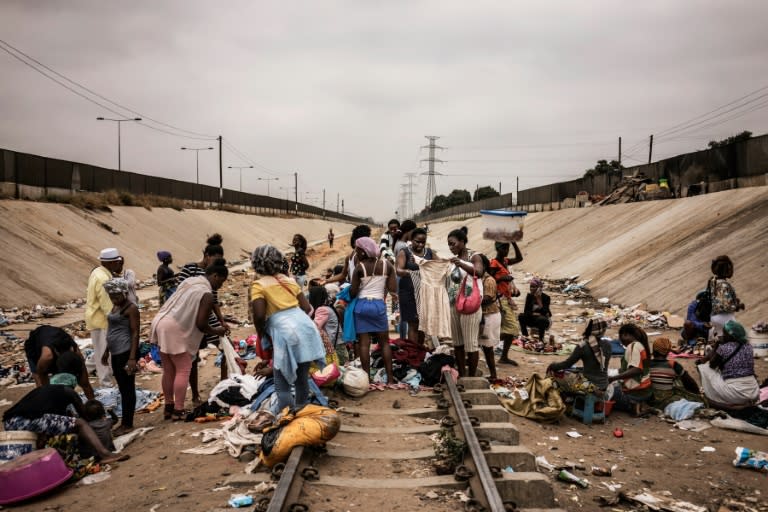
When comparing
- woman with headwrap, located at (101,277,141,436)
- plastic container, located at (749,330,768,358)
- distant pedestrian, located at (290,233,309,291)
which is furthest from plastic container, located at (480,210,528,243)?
woman with headwrap, located at (101,277,141,436)

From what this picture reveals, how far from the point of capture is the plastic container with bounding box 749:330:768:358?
27.7 ft

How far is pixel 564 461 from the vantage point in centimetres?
532

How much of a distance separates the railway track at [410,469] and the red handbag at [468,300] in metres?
1.03

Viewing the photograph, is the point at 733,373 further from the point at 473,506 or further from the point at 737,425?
the point at 473,506

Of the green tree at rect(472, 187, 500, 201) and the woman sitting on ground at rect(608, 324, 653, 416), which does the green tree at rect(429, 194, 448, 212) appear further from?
the woman sitting on ground at rect(608, 324, 653, 416)

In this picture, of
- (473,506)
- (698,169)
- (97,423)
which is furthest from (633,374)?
(698,169)

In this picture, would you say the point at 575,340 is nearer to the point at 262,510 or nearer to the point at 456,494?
the point at 456,494

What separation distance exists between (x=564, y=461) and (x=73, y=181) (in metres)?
29.3

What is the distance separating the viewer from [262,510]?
3.62m

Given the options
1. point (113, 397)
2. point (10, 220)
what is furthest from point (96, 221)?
point (113, 397)

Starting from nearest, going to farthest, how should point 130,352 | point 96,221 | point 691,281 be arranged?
1. point 130,352
2. point 691,281
3. point 96,221

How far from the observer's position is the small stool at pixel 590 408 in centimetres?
634

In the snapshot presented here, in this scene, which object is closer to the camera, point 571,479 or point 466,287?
point 571,479

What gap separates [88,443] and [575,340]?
8.19m
